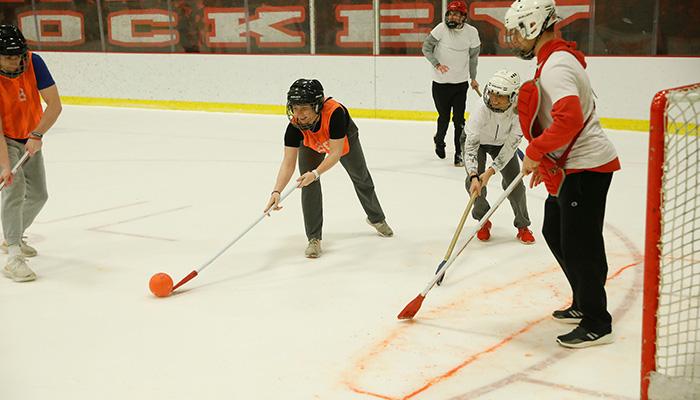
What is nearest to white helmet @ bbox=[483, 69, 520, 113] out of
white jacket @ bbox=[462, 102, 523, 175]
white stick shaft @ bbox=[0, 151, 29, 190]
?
white jacket @ bbox=[462, 102, 523, 175]

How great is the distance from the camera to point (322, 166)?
3824mm

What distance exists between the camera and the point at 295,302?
351 cm

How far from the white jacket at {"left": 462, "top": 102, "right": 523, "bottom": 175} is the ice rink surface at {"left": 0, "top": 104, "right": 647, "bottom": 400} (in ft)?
1.79

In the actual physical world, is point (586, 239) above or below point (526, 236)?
above

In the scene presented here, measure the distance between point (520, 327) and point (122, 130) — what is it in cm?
698

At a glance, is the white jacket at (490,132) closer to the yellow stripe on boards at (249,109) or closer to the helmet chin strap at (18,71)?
the helmet chin strap at (18,71)

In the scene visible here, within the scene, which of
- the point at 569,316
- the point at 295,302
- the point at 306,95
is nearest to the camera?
Result: the point at 569,316

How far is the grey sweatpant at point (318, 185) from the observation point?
4.18 m

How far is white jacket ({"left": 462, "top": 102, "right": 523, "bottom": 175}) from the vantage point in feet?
13.6

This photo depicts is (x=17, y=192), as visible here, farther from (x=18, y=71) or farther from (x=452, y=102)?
(x=452, y=102)

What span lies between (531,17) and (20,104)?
2.50m

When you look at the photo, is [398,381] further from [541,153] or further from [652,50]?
[652,50]

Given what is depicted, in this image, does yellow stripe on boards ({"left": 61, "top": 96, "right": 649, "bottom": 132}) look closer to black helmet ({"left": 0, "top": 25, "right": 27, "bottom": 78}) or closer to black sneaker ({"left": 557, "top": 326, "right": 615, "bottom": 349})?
black sneaker ({"left": 557, "top": 326, "right": 615, "bottom": 349})

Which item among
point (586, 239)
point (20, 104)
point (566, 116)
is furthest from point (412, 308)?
point (20, 104)
